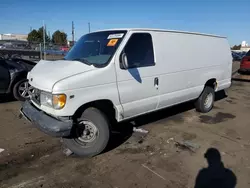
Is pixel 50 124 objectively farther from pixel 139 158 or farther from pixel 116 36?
pixel 116 36

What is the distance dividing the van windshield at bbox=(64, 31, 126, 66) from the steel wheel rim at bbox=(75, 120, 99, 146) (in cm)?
99

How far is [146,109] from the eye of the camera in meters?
4.44

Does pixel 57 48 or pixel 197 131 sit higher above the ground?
pixel 57 48

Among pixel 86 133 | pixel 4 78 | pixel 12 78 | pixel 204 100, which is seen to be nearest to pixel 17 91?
pixel 12 78

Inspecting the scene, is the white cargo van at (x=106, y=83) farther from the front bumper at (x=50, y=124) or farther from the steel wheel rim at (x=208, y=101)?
the steel wheel rim at (x=208, y=101)

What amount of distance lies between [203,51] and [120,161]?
142 inches

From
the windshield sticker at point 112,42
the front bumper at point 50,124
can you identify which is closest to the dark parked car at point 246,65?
the windshield sticker at point 112,42

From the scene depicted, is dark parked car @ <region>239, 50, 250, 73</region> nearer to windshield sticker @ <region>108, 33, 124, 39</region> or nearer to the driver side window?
the driver side window

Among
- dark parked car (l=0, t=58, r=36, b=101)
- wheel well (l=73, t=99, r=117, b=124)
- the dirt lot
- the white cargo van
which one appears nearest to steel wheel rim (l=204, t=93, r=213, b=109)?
the dirt lot

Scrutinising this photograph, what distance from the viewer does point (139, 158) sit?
3.83 metres

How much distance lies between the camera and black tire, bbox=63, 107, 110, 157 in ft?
12.1

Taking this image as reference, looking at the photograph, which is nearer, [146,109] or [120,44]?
[120,44]

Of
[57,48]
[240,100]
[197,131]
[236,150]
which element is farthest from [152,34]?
[57,48]

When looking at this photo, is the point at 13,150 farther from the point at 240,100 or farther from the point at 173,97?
the point at 240,100
